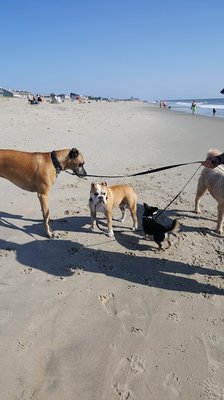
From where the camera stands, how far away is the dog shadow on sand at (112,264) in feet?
14.3

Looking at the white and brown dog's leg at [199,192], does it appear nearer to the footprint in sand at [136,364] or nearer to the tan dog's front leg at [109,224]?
the tan dog's front leg at [109,224]

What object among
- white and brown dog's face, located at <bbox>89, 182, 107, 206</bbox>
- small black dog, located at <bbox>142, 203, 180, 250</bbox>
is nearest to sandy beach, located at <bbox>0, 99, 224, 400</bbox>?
small black dog, located at <bbox>142, 203, 180, 250</bbox>

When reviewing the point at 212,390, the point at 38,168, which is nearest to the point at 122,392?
the point at 212,390

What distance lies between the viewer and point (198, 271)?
466 centimetres

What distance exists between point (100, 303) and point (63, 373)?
1.06m

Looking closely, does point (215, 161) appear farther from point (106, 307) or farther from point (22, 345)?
point (22, 345)

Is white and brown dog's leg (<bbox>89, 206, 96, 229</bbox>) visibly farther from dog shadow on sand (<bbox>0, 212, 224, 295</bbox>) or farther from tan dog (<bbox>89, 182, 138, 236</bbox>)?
dog shadow on sand (<bbox>0, 212, 224, 295</bbox>)

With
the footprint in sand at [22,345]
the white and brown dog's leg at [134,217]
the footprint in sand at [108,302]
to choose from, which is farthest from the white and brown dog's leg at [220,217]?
the footprint in sand at [22,345]

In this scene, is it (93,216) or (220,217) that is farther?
(220,217)

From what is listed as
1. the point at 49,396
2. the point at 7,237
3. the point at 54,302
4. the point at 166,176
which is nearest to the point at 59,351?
the point at 49,396

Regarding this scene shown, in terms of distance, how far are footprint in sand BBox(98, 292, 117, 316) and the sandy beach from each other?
0.02 metres

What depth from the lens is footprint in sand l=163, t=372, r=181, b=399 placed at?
278 cm

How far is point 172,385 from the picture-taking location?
9.39ft

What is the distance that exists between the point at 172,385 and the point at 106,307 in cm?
115
